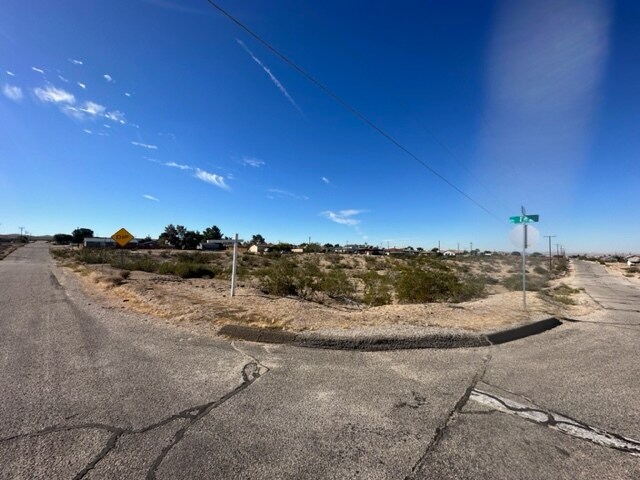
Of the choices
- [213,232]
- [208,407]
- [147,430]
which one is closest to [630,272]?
[208,407]

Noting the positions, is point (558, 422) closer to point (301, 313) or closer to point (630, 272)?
point (301, 313)

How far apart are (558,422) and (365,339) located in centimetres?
298

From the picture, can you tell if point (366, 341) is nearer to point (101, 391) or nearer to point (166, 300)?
point (101, 391)

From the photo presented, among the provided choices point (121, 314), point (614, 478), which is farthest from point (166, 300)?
point (614, 478)

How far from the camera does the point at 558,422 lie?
328 centimetres

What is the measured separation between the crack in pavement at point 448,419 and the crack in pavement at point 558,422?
0.30 ft

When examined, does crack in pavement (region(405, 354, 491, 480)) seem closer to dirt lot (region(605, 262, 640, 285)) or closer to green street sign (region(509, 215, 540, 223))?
green street sign (region(509, 215, 540, 223))

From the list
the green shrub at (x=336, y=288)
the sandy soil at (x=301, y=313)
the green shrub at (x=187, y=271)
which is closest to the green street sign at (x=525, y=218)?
the sandy soil at (x=301, y=313)

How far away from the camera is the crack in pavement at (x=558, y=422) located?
9.57 feet

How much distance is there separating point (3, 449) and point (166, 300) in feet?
22.9

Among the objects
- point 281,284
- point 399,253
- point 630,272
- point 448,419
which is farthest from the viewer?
point 399,253

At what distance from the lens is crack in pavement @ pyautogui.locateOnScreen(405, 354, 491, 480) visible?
2520mm

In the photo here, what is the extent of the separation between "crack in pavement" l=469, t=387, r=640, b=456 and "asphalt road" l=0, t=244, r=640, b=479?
0.02 meters

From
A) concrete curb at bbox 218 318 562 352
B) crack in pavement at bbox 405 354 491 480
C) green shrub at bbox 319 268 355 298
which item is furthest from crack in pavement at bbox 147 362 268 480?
green shrub at bbox 319 268 355 298
